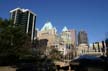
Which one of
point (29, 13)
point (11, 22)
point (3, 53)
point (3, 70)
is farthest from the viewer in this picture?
point (29, 13)

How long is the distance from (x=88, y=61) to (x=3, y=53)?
31650 mm

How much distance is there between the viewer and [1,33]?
1763 inches

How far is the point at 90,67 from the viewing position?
17.1 metres

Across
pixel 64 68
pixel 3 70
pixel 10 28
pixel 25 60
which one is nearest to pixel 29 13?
pixel 25 60

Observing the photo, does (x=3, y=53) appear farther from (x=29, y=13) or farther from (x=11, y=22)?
(x=29, y=13)

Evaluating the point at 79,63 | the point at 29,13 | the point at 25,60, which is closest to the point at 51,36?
the point at 29,13

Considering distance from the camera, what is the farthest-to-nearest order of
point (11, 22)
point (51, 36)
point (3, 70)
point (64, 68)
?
point (51, 36)
point (11, 22)
point (3, 70)
point (64, 68)

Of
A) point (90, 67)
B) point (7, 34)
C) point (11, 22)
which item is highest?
point (11, 22)

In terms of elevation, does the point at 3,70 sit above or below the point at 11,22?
below

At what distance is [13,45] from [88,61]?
32.0 m

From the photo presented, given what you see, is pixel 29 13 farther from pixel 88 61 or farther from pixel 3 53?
pixel 88 61

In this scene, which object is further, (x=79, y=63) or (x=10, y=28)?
(x=10, y=28)

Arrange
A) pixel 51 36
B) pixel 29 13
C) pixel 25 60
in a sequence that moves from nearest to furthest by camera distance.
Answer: pixel 25 60, pixel 29 13, pixel 51 36

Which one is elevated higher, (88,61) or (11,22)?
(11,22)
